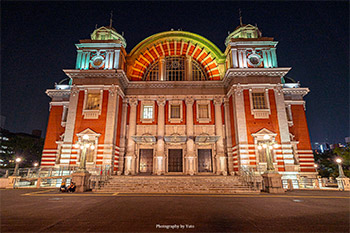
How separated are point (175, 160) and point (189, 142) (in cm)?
255

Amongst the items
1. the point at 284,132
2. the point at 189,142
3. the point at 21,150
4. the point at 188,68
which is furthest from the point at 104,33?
the point at 21,150

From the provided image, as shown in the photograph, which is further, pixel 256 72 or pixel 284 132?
pixel 256 72

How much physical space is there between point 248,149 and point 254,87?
6.50 meters

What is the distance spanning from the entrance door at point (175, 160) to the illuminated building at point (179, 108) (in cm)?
11

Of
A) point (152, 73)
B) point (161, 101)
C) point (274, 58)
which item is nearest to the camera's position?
point (274, 58)

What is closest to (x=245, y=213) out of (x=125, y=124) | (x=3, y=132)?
(x=125, y=124)

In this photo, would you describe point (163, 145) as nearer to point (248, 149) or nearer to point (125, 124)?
point (125, 124)

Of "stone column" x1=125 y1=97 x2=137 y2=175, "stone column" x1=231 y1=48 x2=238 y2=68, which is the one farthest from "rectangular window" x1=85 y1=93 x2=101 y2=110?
"stone column" x1=231 y1=48 x2=238 y2=68

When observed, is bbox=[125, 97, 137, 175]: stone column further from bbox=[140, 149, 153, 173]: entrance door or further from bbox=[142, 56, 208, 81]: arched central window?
bbox=[142, 56, 208, 81]: arched central window

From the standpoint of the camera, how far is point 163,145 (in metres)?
20.8

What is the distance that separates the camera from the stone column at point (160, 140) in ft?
65.4

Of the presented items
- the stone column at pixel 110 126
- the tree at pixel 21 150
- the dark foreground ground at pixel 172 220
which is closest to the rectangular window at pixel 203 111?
the stone column at pixel 110 126

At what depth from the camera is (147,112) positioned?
22.3 metres

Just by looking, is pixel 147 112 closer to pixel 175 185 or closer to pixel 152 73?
pixel 152 73
